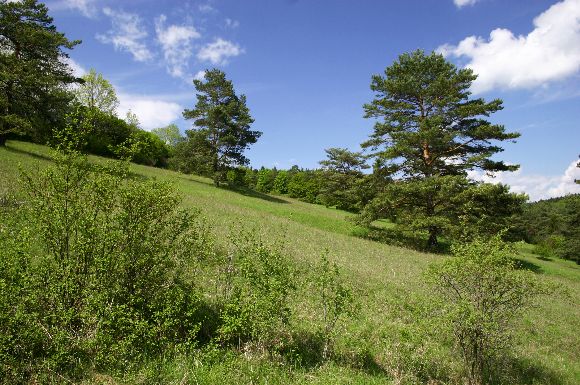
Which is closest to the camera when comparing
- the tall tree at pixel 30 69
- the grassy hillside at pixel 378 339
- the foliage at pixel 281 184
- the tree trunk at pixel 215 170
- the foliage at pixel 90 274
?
the foliage at pixel 90 274

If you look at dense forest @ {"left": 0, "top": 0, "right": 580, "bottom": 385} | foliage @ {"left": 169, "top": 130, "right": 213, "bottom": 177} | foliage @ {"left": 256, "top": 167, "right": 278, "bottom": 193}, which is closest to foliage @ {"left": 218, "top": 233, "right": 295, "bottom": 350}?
dense forest @ {"left": 0, "top": 0, "right": 580, "bottom": 385}

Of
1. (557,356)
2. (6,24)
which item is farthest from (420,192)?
(6,24)

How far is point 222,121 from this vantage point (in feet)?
128

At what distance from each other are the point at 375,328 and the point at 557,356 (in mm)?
6223

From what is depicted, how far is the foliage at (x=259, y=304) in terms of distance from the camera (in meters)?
Result: 7.31

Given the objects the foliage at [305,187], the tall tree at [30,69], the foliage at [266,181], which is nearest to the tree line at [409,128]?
the tall tree at [30,69]

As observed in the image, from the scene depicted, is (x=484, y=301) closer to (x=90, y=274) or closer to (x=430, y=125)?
(x=90, y=274)

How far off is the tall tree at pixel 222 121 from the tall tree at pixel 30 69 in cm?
1386

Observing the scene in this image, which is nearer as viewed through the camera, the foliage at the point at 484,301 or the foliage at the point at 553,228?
the foliage at the point at 484,301

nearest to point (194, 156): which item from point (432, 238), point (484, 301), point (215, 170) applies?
point (215, 170)

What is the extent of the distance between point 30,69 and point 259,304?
27141 mm

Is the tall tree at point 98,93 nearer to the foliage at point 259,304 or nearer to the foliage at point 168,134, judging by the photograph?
the foliage at point 168,134

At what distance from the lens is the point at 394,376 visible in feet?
26.5

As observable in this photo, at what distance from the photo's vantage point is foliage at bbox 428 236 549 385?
27.5 feet
